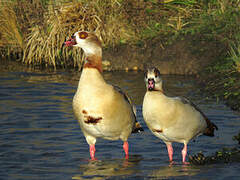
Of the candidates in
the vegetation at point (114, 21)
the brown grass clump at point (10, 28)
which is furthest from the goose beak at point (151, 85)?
the brown grass clump at point (10, 28)

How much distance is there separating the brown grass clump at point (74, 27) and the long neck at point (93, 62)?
323 inches

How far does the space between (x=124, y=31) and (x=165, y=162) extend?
9.30 meters

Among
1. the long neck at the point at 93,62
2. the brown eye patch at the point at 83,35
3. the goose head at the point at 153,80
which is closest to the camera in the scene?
the goose head at the point at 153,80

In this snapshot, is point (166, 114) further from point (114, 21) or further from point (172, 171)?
point (114, 21)

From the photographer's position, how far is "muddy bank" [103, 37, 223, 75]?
14867 millimetres

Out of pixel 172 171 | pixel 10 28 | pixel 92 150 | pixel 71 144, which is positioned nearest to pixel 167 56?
pixel 10 28

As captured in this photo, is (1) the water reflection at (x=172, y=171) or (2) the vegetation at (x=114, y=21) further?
(2) the vegetation at (x=114, y=21)

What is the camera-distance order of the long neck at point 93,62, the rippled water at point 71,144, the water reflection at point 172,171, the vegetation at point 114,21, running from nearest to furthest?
the water reflection at point 172,171 < the rippled water at point 71,144 < the long neck at point 93,62 < the vegetation at point 114,21

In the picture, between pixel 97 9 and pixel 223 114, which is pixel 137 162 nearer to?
pixel 223 114

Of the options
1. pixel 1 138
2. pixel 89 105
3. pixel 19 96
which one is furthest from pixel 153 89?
pixel 19 96

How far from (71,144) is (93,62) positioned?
1.96 metres

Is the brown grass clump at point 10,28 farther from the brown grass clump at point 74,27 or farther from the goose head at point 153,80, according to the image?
the goose head at point 153,80

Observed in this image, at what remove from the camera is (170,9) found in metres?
17.0

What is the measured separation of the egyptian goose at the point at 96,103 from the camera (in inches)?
288
